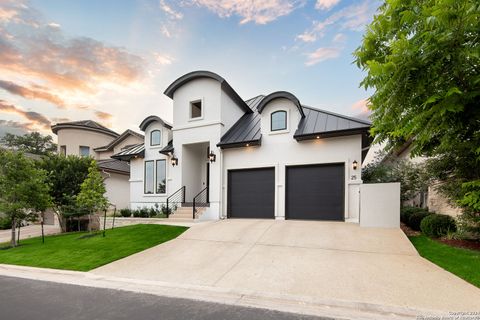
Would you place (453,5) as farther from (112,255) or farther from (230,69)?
(230,69)

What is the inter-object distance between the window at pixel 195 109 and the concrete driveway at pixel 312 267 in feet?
24.1

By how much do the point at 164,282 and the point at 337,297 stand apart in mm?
3485

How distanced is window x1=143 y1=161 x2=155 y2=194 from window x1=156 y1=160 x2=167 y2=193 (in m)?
0.49

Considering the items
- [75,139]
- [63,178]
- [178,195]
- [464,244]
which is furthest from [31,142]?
[464,244]

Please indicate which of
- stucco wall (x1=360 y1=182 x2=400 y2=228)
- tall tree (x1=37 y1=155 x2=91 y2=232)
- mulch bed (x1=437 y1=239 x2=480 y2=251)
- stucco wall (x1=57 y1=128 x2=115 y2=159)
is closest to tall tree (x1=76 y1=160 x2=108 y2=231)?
tall tree (x1=37 y1=155 x2=91 y2=232)

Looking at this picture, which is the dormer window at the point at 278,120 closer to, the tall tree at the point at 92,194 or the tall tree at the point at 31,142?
the tall tree at the point at 92,194

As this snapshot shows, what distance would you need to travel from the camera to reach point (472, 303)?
Answer: 3.46 m

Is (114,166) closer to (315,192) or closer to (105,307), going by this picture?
(315,192)

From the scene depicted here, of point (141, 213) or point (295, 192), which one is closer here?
point (295, 192)

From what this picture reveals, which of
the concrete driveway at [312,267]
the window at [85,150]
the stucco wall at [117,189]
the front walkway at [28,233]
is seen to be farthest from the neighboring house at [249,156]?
the window at [85,150]

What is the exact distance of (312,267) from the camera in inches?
207

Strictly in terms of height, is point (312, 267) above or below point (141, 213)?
above

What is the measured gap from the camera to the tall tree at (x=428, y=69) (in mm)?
3863

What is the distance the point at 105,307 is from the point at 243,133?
9.85 m
